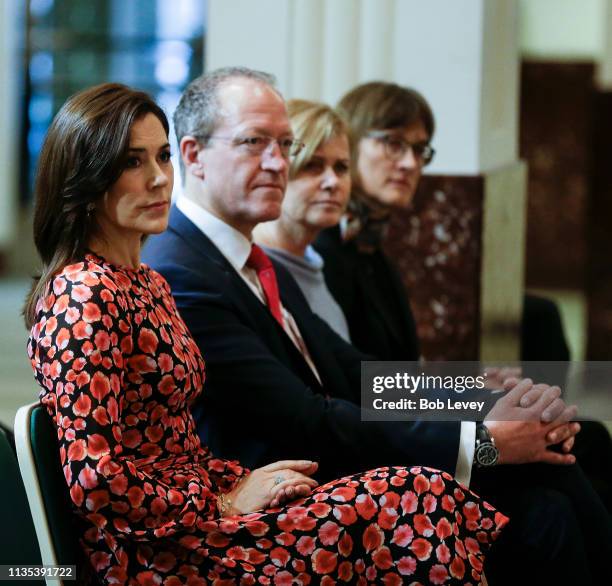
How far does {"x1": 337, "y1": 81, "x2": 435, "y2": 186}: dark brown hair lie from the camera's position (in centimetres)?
367

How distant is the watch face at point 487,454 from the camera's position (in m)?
2.41

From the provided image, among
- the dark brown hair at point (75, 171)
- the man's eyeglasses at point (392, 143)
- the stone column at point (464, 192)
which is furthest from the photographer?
the stone column at point (464, 192)

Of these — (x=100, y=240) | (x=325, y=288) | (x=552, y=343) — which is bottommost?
(x=552, y=343)

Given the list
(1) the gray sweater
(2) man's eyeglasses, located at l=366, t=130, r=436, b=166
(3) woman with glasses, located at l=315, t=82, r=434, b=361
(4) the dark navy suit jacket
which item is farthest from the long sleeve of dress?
(2) man's eyeglasses, located at l=366, t=130, r=436, b=166

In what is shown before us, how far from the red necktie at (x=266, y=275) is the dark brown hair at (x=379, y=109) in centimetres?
101

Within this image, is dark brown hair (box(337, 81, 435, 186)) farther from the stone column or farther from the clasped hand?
the clasped hand

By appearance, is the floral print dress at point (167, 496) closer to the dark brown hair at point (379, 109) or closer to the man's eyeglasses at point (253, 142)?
the man's eyeglasses at point (253, 142)

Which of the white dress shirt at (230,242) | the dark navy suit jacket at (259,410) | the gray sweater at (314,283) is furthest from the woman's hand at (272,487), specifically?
the gray sweater at (314,283)

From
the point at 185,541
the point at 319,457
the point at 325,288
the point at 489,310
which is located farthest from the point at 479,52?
the point at 185,541

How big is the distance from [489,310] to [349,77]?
974 mm

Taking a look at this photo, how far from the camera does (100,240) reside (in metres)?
2.14

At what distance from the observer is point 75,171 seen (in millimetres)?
2072

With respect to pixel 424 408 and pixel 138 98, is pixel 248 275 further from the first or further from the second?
pixel 138 98

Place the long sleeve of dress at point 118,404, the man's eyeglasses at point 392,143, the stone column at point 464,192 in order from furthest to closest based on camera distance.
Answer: the stone column at point 464,192, the man's eyeglasses at point 392,143, the long sleeve of dress at point 118,404
